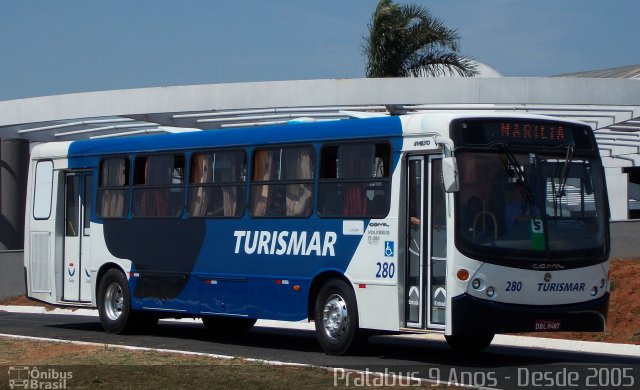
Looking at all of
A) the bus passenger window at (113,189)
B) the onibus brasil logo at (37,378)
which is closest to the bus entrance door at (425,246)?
the onibus brasil logo at (37,378)

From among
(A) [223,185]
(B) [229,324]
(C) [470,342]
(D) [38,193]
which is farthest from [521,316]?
(D) [38,193]

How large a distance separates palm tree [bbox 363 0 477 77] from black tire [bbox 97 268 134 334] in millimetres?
18721

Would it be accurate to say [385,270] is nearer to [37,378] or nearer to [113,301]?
[37,378]

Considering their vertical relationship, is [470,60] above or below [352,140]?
above

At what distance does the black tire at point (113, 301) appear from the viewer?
63.3 ft

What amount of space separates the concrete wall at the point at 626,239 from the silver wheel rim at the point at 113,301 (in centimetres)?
1152

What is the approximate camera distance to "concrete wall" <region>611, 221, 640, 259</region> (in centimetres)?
2558

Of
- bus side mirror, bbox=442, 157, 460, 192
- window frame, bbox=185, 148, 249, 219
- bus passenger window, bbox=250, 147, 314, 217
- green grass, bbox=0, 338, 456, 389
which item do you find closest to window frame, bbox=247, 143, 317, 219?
bus passenger window, bbox=250, 147, 314, 217

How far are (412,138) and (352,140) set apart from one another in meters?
1.15

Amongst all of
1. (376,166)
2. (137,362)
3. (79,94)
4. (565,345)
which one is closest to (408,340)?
(565,345)

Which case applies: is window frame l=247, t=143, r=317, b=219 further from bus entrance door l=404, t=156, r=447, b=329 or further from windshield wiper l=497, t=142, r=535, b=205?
windshield wiper l=497, t=142, r=535, b=205

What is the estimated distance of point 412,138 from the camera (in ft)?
47.5

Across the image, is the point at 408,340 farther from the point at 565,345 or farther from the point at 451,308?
the point at 451,308

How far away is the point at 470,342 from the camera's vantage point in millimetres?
16062
